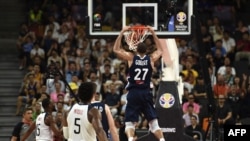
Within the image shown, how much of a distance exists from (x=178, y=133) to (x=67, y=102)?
15.8 ft

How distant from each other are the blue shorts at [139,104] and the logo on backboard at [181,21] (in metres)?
1.77

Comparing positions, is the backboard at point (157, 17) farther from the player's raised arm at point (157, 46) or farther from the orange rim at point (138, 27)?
the player's raised arm at point (157, 46)

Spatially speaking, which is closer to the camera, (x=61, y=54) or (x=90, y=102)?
(x=90, y=102)

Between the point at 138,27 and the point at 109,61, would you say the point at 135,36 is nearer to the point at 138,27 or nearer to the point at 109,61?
the point at 138,27

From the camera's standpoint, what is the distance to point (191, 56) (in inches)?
945

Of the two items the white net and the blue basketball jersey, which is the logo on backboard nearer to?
the white net

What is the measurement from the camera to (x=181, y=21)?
17.3 meters

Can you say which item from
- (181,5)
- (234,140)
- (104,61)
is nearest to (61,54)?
(104,61)

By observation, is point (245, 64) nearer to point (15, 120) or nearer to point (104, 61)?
point (104, 61)

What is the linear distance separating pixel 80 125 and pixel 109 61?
35.4 ft

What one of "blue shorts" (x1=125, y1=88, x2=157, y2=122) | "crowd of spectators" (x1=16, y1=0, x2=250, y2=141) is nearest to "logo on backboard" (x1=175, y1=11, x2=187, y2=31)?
"blue shorts" (x1=125, y1=88, x2=157, y2=122)

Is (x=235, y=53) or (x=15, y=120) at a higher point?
(x=235, y=53)

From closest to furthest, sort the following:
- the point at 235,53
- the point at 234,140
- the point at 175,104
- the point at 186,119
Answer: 1. the point at 234,140
2. the point at 175,104
3. the point at 186,119
4. the point at 235,53

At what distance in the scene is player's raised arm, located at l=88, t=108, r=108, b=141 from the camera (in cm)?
1284
